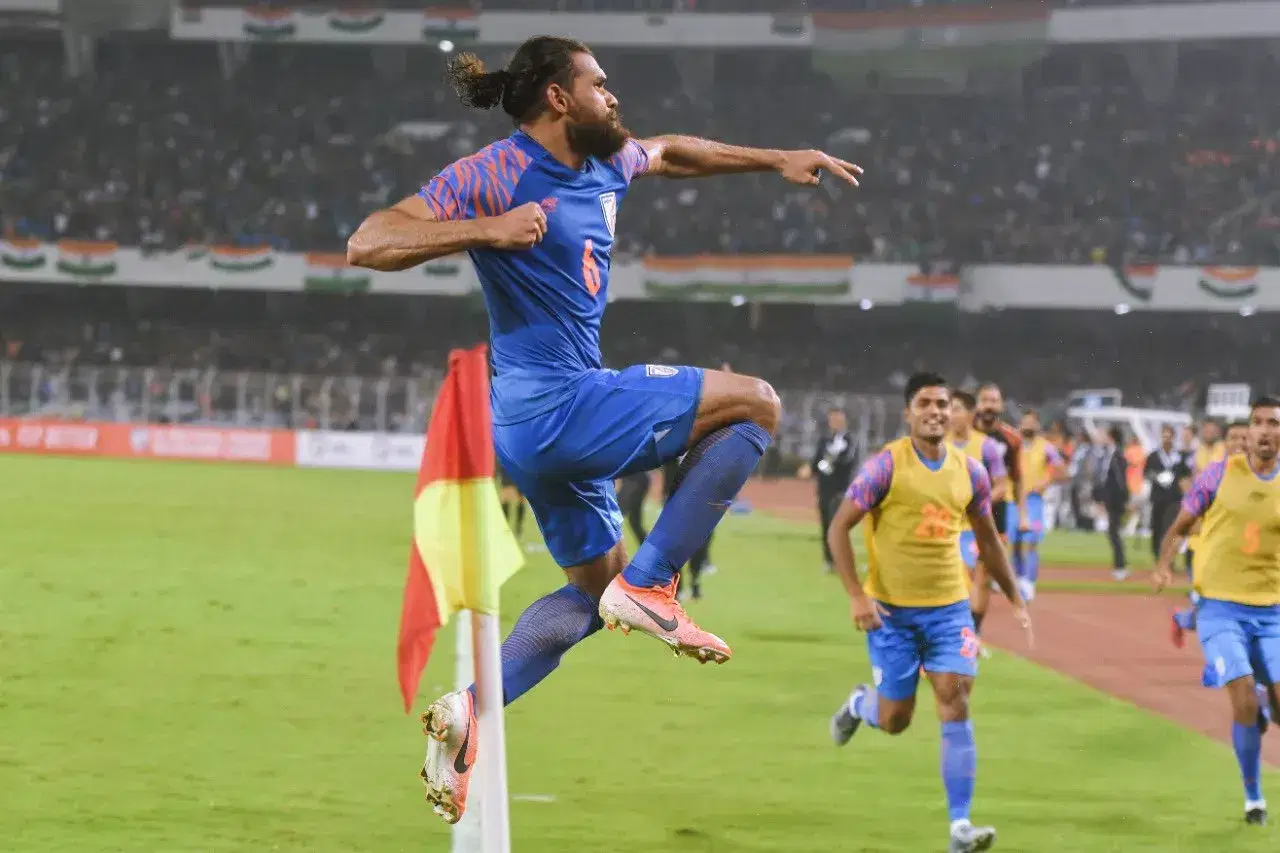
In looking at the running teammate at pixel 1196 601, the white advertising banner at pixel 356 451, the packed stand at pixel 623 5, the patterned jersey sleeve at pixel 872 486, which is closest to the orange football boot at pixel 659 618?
the patterned jersey sleeve at pixel 872 486

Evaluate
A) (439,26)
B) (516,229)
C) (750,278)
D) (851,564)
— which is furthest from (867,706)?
(439,26)

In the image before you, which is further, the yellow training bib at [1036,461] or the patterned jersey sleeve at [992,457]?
the yellow training bib at [1036,461]

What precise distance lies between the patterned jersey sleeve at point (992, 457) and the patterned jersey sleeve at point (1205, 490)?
11.8 ft

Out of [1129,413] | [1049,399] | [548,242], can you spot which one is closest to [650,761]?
[548,242]

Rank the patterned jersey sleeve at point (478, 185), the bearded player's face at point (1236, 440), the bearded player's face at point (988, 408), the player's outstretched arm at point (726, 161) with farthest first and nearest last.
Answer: the bearded player's face at point (988, 408) < the bearded player's face at point (1236, 440) < the player's outstretched arm at point (726, 161) < the patterned jersey sleeve at point (478, 185)

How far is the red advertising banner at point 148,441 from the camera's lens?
41156 mm

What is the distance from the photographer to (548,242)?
4.88 metres

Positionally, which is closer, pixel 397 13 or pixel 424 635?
pixel 424 635

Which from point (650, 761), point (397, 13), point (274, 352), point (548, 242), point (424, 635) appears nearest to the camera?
point (424, 635)

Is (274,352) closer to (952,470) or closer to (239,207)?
(239,207)

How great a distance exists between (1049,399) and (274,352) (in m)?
23.9

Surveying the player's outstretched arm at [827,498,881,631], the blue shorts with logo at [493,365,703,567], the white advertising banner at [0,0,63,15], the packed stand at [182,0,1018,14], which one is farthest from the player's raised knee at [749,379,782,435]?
the white advertising banner at [0,0,63,15]

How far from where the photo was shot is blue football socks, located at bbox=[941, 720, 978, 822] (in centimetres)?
765

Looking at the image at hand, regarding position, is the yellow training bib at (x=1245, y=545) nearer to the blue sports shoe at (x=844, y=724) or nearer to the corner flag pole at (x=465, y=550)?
the blue sports shoe at (x=844, y=724)
